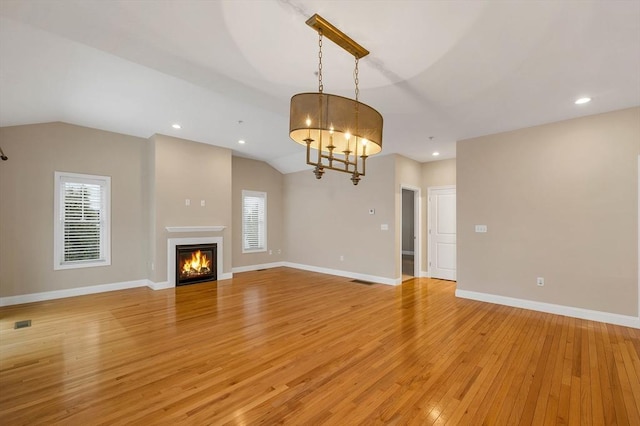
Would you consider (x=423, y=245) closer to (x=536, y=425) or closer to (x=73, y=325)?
(x=536, y=425)

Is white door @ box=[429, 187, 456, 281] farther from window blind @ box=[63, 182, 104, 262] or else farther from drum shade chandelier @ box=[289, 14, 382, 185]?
window blind @ box=[63, 182, 104, 262]

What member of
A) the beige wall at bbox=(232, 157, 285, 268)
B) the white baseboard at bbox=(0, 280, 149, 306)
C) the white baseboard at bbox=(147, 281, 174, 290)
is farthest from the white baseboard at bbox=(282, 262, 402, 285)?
the white baseboard at bbox=(0, 280, 149, 306)

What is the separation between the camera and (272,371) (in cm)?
254

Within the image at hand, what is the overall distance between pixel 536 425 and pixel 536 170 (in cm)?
386

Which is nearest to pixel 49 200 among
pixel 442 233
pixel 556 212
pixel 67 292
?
pixel 67 292

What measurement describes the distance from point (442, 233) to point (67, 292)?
779 cm

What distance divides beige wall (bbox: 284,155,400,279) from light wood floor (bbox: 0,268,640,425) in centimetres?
194

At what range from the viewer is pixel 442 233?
6.61 metres

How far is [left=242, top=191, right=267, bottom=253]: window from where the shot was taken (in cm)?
762

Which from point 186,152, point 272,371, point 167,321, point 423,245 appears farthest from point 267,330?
point 423,245

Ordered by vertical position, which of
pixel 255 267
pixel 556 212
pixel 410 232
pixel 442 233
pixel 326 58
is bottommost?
pixel 255 267

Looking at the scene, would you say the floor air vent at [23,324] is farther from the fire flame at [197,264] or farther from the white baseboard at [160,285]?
the fire flame at [197,264]

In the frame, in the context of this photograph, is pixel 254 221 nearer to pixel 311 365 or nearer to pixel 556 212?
pixel 311 365

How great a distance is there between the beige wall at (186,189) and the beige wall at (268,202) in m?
0.80
